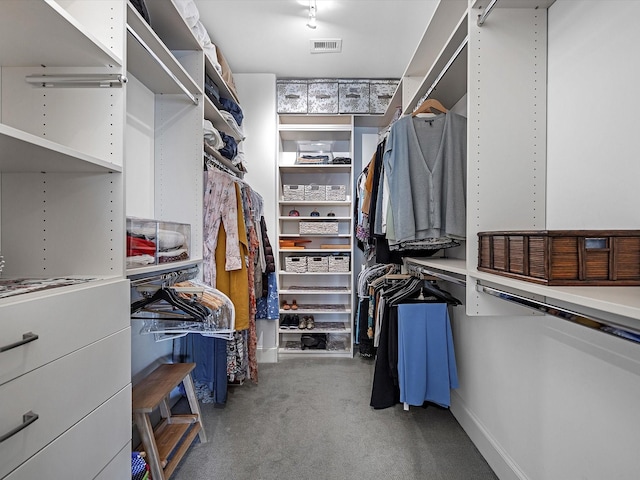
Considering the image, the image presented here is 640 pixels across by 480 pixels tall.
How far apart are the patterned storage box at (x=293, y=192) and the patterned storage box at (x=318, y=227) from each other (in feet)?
0.87

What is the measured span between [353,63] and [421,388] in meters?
2.65

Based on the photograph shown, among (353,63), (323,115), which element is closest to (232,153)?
(323,115)

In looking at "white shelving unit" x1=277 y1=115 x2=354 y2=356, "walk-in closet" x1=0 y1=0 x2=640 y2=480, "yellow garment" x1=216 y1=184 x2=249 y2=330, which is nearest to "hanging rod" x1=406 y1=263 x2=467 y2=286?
"walk-in closet" x1=0 y1=0 x2=640 y2=480

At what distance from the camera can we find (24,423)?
66cm

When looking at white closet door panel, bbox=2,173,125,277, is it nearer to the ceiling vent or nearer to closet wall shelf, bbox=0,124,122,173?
closet wall shelf, bbox=0,124,122,173

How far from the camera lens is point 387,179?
1.78 metres

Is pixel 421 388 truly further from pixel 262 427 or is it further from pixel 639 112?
pixel 639 112

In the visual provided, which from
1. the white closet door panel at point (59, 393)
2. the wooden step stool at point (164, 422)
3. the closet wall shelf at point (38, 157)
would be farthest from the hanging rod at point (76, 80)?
the wooden step stool at point (164, 422)

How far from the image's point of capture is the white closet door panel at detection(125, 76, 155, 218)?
167 cm

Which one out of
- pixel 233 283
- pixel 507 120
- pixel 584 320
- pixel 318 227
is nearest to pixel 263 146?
pixel 318 227

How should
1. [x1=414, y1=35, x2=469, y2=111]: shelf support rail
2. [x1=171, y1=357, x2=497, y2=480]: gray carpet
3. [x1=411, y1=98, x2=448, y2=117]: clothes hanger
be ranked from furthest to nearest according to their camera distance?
[x1=411, y1=98, x2=448, y2=117]: clothes hanger → [x1=171, y1=357, x2=497, y2=480]: gray carpet → [x1=414, y1=35, x2=469, y2=111]: shelf support rail

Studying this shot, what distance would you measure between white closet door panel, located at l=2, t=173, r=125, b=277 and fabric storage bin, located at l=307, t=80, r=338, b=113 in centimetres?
236

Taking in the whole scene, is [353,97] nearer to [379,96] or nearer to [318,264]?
[379,96]

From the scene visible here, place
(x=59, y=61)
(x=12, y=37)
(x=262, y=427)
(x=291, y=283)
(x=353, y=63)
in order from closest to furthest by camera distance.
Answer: (x=12, y=37) < (x=59, y=61) < (x=262, y=427) < (x=353, y=63) < (x=291, y=283)
